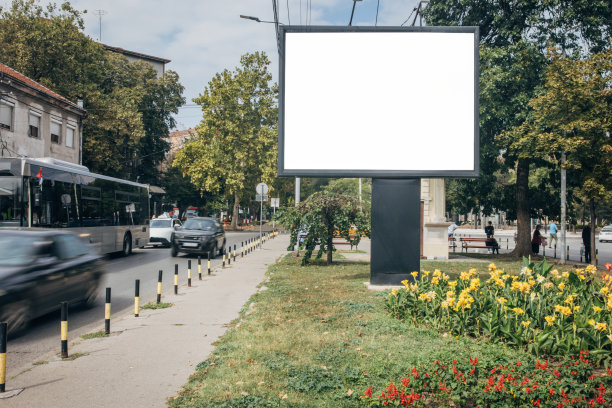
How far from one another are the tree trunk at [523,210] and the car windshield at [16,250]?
805 inches

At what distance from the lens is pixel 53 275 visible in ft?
27.7

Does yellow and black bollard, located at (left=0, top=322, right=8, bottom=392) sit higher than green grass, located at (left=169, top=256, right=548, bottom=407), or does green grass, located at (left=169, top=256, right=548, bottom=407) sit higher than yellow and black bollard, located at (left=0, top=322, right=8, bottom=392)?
yellow and black bollard, located at (left=0, top=322, right=8, bottom=392)

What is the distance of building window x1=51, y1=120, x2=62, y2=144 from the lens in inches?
1314

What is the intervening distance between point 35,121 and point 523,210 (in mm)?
28039

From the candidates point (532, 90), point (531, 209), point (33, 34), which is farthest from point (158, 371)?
point (33, 34)

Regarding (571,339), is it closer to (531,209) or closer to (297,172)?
(297,172)

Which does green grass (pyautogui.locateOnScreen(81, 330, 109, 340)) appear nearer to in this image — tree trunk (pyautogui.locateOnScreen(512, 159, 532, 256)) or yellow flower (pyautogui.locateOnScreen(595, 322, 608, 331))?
yellow flower (pyautogui.locateOnScreen(595, 322, 608, 331))

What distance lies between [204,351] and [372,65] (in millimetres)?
7779

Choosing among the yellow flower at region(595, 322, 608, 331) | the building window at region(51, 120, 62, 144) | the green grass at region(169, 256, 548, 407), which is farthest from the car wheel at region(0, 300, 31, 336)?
the building window at region(51, 120, 62, 144)

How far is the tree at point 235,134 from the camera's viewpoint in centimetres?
5019

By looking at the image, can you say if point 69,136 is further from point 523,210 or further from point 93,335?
point 93,335

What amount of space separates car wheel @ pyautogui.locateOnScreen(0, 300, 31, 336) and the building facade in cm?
2349

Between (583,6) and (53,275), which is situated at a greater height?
(583,6)

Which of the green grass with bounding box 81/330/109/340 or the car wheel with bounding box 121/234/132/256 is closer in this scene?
the green grass with bounding box 81/330/109/340
